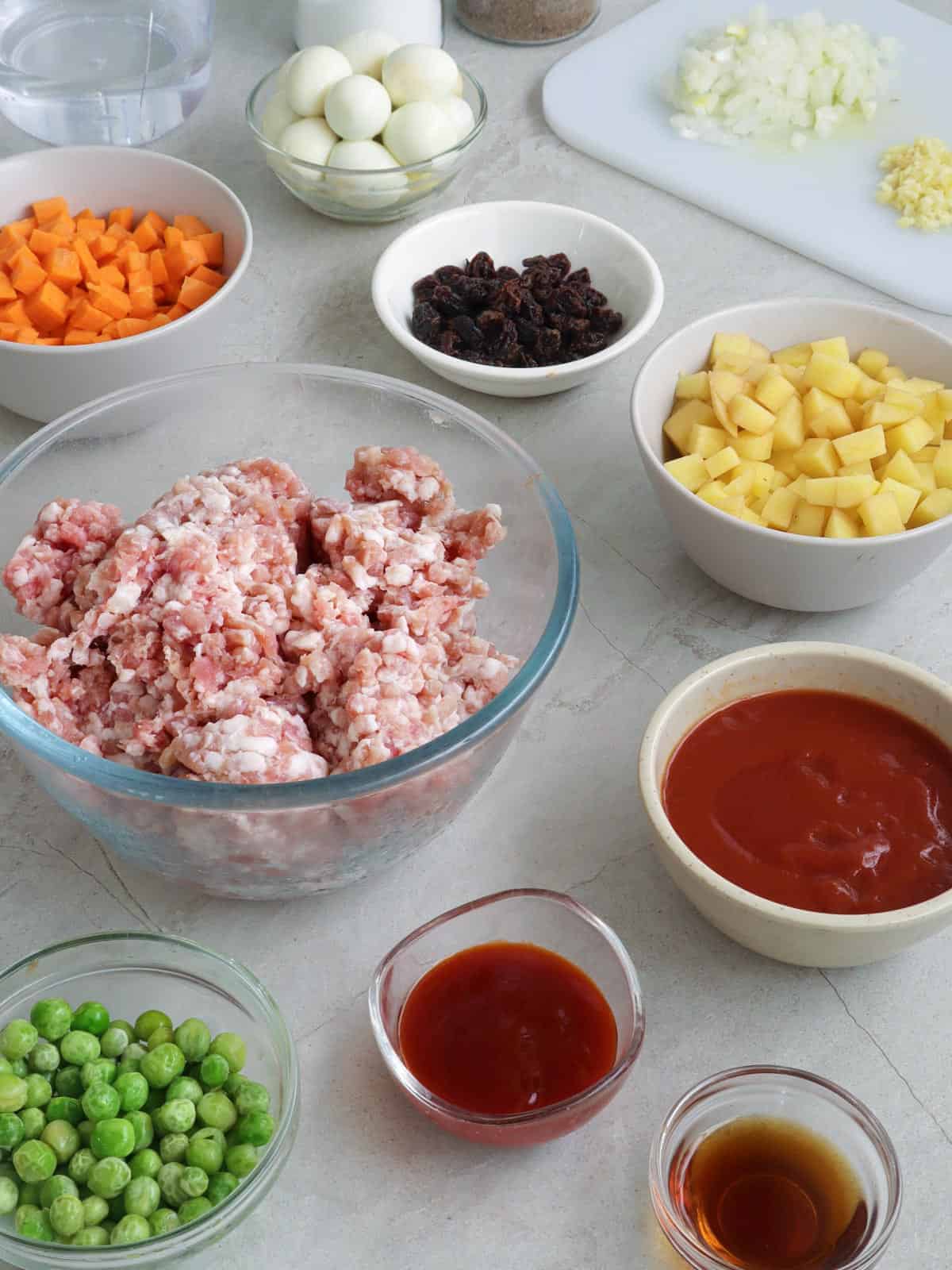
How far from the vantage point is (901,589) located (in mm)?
1955

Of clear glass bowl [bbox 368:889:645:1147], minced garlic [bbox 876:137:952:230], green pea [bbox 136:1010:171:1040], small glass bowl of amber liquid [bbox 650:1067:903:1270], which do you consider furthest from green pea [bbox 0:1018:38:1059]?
minced garlic [bbox 876:137:952:230]

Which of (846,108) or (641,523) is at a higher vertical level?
(846,108)

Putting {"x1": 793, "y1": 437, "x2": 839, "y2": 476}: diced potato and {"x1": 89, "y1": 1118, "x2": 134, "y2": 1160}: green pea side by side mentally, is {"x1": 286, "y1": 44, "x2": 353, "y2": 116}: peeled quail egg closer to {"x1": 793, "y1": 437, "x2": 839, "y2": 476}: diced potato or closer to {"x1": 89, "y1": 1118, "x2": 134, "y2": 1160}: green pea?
{"x1": 793, "y1": 437, "x2": 839, "y2": 476}: diced potato

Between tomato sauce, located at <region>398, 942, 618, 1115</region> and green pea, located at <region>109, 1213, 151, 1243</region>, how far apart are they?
0.96 feet

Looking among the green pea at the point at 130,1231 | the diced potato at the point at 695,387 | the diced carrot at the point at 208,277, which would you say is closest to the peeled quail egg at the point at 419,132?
the diced carrot at the point at 208,277

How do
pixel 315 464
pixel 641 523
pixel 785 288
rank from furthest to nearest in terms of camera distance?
pixel 785 288 → pixel 641 523 → pixel 315 464

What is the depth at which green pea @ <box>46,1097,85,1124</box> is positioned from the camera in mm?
1317

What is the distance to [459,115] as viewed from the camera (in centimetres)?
248

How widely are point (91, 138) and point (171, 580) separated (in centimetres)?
154

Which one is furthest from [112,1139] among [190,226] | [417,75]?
[417,75]

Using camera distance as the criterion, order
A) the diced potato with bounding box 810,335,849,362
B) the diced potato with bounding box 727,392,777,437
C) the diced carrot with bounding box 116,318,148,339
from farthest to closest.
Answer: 1. the diced carrot with bounding box 116,318,148,339
2. the diced potato with bounding box 810,335,849,362
3. the diced potato with bounding box 727,392,777,437

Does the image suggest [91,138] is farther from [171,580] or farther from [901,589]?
[901,589]

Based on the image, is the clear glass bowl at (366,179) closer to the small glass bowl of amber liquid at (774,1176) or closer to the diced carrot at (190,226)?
the diced carrot at (190,226)

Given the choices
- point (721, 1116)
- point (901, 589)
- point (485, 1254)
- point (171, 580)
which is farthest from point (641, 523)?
point (485, 1254)
